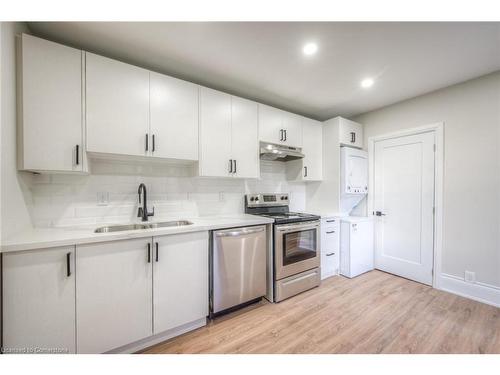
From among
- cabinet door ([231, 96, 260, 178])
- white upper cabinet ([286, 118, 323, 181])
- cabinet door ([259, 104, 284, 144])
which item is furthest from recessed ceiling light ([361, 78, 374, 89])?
cabinet door ([231, 96, 260, 178])

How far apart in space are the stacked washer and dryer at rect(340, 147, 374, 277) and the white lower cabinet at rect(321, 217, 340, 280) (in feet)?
0.28

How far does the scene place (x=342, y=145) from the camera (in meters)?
2.95

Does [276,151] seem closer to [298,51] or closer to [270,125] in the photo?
[270,125]

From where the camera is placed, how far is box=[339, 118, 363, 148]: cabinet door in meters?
2.92

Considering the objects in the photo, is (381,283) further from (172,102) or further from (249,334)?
(172,102)

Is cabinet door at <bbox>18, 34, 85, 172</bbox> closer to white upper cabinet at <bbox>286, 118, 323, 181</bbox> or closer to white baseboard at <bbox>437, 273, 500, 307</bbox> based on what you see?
white upper cabinet at <bbox>286, 118, 323, 181</bbox>

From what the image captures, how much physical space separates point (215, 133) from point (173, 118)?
1.47 feet

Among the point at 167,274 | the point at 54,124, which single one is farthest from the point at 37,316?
the point at 54,124

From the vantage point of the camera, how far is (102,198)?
6.09 ft

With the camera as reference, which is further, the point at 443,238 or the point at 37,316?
the point at 443,238

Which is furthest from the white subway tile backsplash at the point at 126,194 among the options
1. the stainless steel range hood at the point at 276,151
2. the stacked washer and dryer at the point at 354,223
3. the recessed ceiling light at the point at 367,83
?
the recessed ceiling light at the point at 367,83

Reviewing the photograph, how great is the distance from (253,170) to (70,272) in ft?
6.04

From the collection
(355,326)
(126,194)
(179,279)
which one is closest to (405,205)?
(355,326)

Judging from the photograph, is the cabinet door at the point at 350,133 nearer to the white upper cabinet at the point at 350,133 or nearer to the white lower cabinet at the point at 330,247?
the white upper cabinet at the point at 350,133
